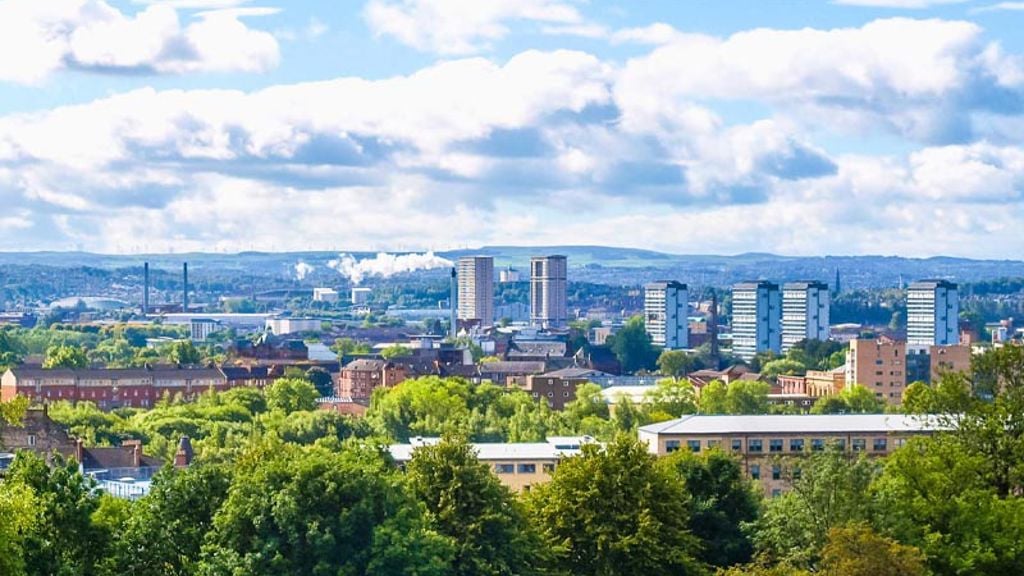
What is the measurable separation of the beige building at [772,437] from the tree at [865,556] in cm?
3476

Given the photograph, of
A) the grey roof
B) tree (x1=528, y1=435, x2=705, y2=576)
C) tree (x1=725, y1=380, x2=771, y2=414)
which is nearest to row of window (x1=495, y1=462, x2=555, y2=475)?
the grey roof

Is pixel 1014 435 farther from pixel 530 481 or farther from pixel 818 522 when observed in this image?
pixel 530 481

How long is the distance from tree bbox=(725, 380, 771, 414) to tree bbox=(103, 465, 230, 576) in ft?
271

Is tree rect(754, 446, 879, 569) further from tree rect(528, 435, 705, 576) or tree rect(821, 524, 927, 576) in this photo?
tree rect(821, 524, 927, 576)

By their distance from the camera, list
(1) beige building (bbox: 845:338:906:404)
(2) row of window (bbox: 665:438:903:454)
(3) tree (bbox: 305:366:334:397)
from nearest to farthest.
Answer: (2) row of window (bbox: 665:438:903:454)
(1) beige building (bbox: 845:338:906:404)
(3) tree (bbox: 305:366:334:397)

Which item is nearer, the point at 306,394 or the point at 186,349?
the point at 306,394

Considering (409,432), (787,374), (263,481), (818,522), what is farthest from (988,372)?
(787,374)

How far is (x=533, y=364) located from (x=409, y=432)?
3111 inches

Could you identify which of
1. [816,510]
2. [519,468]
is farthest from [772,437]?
[816,510]

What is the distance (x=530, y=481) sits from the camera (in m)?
86.5

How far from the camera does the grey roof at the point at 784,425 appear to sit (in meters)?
85.9

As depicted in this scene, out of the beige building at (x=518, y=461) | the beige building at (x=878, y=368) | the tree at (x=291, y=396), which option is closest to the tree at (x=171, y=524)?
the beige building at (x=518, y=461)

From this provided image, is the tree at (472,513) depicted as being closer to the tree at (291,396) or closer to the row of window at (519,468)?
the row of window at (519,468)

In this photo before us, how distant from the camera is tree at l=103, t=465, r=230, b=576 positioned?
149 feet
